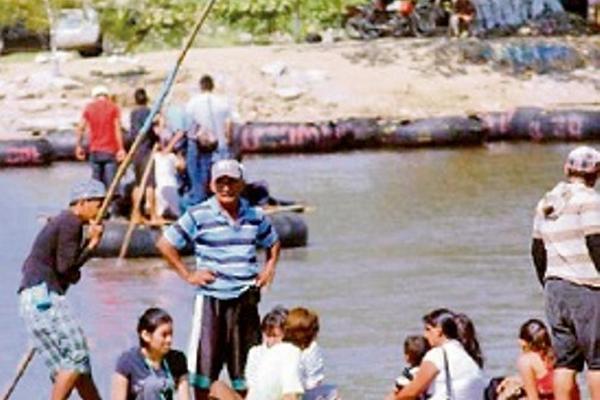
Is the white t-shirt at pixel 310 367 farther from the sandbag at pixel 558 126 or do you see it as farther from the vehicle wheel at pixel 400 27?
the vehicle wheel at pixel 400 27

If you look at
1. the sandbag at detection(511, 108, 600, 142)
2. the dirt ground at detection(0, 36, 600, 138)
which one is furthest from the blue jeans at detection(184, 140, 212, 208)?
the dirt ground at detection(0, 36, 600, 138)

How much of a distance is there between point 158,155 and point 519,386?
9099 mm

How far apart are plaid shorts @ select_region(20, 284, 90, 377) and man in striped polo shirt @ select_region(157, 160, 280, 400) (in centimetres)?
69

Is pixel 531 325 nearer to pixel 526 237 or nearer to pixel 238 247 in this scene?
pixel 238 247

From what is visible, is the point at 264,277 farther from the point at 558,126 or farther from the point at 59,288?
the point at 558,126

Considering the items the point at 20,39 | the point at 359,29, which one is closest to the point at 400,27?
the point at 359,29

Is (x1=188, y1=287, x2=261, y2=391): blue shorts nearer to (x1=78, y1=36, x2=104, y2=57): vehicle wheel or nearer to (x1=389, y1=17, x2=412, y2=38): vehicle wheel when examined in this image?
(x1=389, y1=17, x2=412, y2=38): vehicle wheel

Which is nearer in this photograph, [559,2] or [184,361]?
[184,361]

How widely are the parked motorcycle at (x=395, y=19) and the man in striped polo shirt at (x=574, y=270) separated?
31.3 metres

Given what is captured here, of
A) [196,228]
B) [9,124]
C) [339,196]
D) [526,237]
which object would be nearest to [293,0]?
[9,124]

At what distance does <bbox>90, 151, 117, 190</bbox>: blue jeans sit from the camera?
73.8 ft

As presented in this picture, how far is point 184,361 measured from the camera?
11492mm

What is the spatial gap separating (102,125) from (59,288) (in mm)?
10593

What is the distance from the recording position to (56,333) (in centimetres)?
1200
